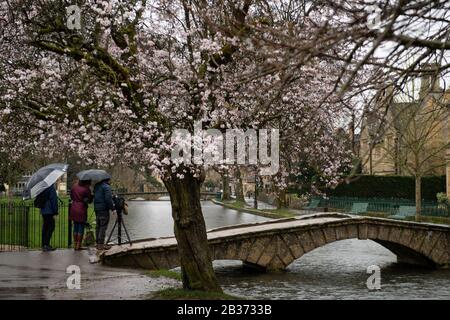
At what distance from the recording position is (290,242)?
65.2 ft

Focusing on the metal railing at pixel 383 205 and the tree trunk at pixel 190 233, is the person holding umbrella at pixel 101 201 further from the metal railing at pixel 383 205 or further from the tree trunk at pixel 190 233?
the metal railing at pixel 383 205

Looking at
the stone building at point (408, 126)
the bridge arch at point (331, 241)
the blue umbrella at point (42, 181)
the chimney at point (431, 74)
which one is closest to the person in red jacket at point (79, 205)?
the blue umbrella at point (42, 181)

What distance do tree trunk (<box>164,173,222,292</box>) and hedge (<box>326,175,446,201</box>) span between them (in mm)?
36098

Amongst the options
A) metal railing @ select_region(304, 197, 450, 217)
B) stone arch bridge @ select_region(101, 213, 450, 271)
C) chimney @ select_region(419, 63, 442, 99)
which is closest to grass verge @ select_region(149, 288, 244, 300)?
stone arch bridge @ select_region(101, 213, 450, 271)

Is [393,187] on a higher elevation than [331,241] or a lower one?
higher

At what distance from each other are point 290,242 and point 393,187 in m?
29.2

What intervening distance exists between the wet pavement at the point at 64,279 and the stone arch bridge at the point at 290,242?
3.55 feet

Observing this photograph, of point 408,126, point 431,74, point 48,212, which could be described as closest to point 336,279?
point 408,126

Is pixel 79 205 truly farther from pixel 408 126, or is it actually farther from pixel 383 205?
pixel 383 205

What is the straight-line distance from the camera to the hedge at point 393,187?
4675 centimetres

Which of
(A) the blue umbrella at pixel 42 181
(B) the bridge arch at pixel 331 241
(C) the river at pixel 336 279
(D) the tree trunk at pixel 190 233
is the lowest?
(C) the river at pixel 336 279

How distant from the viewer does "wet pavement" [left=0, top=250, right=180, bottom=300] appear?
10.7m

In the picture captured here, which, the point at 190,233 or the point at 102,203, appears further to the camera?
the point at 102,203
